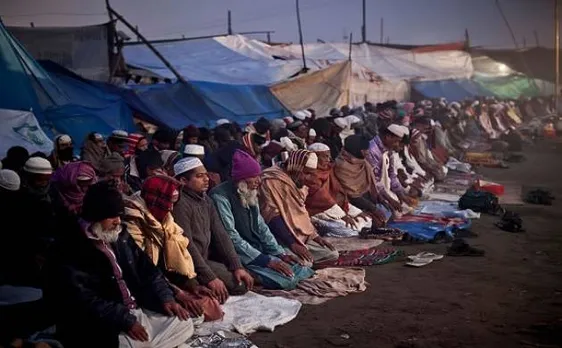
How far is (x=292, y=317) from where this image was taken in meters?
4.97

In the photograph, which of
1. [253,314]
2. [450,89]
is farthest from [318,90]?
[450,89]

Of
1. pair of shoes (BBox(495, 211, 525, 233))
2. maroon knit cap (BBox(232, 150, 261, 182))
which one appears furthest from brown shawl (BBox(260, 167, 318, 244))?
pair of shoes (BBox(495, 211, 525, 233))

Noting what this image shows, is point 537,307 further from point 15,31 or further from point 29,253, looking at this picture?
point 15,31

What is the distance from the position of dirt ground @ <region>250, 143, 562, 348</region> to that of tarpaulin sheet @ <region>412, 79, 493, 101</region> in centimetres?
2146

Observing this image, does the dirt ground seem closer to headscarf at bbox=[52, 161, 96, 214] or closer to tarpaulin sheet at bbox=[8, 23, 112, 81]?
headscarf at bbox=[52, 161, 96, 214]

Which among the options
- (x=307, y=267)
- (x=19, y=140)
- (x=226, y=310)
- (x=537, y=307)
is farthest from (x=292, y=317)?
(x=19, y=140)

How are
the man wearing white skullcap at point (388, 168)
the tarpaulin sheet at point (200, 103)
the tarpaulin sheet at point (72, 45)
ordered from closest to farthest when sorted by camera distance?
the man wearing white skullcap at point (388, 168) < the tarpaulin sheet at point (200, 103) < the tarpaulin sheet at point (72, 45)

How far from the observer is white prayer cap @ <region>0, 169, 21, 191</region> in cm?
500

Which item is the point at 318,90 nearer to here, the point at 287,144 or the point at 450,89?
the point at 287,144

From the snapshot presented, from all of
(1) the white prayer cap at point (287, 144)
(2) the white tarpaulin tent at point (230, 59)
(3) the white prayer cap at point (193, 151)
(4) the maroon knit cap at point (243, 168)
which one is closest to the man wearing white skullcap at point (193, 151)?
(3) the white prayer cap at point (193, 151)

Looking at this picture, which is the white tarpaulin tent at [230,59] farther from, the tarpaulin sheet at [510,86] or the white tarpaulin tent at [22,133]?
the tarpaulin sheet at [510,86]

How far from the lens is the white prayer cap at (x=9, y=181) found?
16.4ft

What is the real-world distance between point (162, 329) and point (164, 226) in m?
0.86

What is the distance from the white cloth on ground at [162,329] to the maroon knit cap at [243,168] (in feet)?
5.99
